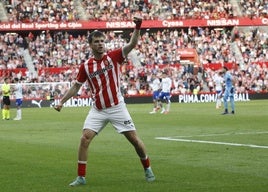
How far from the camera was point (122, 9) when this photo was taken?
67.4 m

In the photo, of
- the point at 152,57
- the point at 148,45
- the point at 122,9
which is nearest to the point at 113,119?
the point at 152,57

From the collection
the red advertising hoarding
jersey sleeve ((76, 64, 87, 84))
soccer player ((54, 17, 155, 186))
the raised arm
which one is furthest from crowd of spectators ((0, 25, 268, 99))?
the raised arm

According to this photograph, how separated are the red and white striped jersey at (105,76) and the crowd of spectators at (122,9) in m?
51.9

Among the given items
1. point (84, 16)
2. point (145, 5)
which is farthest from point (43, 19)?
point (145, 5)

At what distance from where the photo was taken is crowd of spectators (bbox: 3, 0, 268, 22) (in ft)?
211

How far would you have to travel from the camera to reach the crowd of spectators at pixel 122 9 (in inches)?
2527

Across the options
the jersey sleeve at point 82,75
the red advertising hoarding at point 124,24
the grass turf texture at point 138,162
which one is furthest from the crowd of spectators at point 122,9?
the jersey sleeve at point 82,75

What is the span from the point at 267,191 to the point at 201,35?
58038 millimetres

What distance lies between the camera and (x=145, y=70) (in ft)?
203

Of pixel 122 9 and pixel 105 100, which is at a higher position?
pixel 122 9

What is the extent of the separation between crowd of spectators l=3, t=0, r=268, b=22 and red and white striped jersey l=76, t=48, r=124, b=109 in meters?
51.9

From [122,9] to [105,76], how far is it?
2185 inches

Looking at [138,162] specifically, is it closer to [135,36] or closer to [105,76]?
[105,76]

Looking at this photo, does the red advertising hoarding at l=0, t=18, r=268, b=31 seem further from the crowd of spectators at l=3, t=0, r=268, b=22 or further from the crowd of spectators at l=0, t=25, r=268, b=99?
the crowd of spectators at l=0, t=25, r=268, b=99
